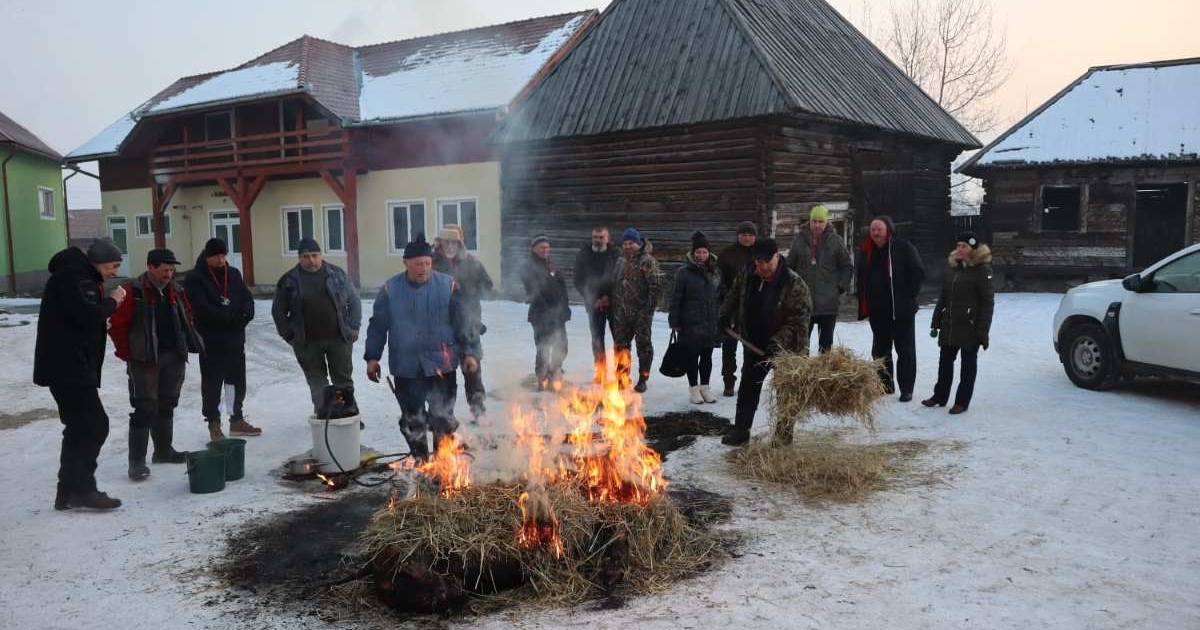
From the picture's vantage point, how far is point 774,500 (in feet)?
18.4

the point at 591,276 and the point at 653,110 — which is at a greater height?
the point at 653,110

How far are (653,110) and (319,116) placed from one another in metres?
10.6

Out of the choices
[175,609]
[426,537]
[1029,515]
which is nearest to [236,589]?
[175,609]

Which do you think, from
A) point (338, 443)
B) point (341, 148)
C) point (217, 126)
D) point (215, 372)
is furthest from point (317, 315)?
point (217, 126)

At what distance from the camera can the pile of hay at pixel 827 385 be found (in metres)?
5.96

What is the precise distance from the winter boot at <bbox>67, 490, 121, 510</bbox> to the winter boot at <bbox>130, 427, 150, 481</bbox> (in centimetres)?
64

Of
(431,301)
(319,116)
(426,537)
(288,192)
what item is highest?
(319,116)

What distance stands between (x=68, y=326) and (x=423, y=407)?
241 cm

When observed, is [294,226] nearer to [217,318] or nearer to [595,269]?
[595,269]

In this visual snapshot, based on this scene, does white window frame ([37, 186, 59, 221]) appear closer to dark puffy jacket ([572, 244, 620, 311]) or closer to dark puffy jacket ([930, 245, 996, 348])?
dark puffy jacket ([572, 244, 620, 311])

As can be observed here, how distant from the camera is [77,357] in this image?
18.1 feet

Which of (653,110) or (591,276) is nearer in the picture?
(591,276)

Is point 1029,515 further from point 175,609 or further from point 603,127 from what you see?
point 603,127

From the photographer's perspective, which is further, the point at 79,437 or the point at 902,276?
the point at 902,276
